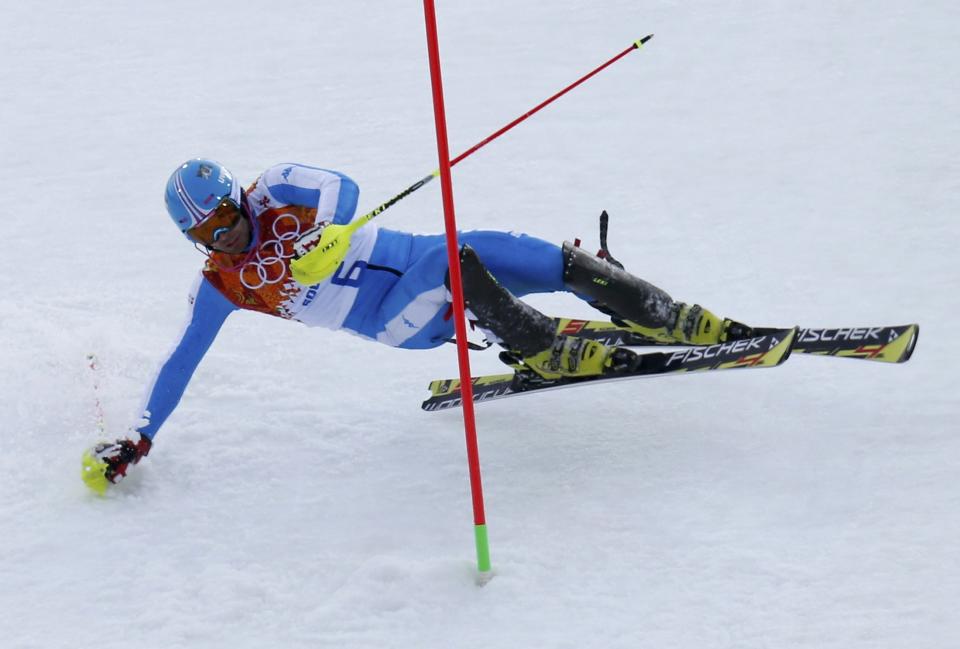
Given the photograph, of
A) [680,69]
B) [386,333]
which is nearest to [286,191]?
[386,333]

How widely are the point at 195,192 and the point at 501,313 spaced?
3.49ft

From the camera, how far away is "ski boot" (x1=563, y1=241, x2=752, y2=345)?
3.76m

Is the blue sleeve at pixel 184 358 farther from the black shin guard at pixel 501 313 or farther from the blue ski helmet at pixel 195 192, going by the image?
the black shin guard at pixel 501 313

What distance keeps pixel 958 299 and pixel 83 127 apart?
18.2ft

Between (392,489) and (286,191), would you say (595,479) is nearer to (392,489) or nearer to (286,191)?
(392,489)

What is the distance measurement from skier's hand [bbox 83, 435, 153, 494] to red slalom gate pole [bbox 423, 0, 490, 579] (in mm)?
1301

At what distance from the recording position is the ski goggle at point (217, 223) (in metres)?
3.73

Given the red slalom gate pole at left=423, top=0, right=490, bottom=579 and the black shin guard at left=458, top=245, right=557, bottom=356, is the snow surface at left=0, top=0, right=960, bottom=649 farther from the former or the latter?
the black shin guard at left=458, top=245, right=557, bottom=356

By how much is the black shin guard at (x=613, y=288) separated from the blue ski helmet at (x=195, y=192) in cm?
115

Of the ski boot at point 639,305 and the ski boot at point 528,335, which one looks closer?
the ski boot at point 528,335

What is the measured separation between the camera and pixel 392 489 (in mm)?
3936

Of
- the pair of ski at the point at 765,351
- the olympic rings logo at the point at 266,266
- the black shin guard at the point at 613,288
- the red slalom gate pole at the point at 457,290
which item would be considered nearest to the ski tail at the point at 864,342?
the pair of ski at the point at 765,351

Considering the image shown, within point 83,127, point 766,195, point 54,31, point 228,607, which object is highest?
point 54,31

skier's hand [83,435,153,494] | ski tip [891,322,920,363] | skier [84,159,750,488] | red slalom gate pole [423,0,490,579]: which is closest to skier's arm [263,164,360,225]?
skier [84,159,750,488]
